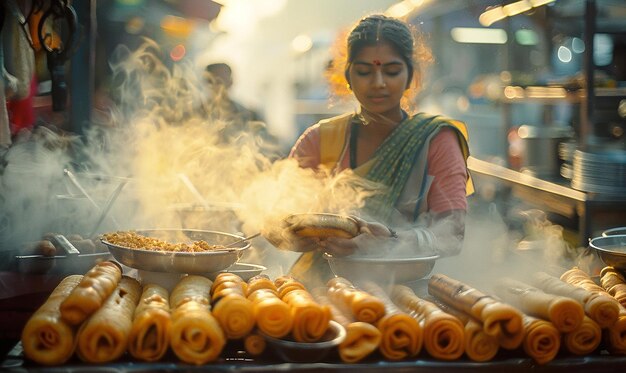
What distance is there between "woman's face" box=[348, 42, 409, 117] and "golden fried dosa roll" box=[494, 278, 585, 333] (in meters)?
1.46

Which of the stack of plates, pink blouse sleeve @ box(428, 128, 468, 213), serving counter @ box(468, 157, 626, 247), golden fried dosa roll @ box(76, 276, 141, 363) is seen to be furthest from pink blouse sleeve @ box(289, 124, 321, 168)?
the stack of plates

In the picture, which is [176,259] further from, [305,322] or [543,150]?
[543,150]

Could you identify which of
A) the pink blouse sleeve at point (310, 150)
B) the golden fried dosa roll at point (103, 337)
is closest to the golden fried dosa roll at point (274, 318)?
the golden fried dosa roll at point (103, 337)

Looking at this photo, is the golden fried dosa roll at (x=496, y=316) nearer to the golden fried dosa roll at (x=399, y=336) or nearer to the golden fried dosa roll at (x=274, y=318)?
the golden fried dosa roll at (x=399, y=336)

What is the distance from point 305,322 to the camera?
6.64 ft

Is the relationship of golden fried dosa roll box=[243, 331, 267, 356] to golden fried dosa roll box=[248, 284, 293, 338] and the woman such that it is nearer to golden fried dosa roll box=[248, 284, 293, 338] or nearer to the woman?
golden fried dosa roll box=[248, 284, 293, 338]

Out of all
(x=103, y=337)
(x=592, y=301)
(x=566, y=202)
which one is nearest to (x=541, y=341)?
(x=592, y=301)

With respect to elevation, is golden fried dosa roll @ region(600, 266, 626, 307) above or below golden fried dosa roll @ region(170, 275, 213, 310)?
below

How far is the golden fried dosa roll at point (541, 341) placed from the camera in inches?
81.2

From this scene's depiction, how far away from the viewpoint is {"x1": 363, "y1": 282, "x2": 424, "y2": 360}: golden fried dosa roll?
204cm

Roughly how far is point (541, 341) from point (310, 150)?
2066 millimetres

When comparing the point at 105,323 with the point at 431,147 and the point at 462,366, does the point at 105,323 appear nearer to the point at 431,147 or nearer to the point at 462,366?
the point at 462,366

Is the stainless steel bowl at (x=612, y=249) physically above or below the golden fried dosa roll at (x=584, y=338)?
above

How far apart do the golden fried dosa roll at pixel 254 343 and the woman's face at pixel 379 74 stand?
1.79 m
